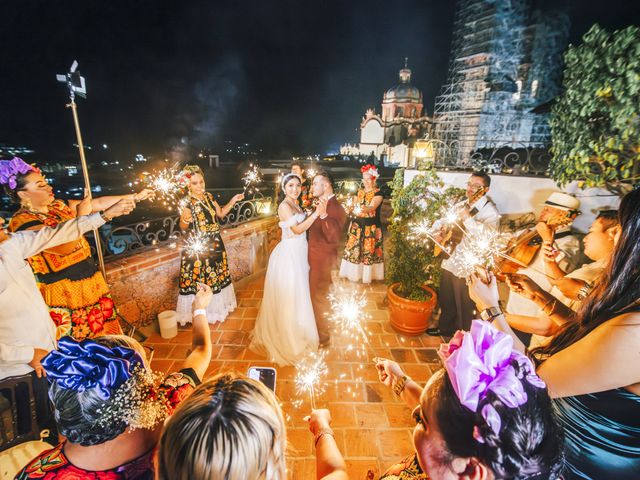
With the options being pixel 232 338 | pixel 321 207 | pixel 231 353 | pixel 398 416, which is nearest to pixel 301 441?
pixel 398 416

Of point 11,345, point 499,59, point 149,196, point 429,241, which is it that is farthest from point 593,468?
point 499,59

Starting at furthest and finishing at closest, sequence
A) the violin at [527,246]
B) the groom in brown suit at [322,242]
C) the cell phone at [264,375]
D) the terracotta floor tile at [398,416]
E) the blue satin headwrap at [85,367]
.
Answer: the groom in brown suit at [322,242], the violin at [527,246], the terracotta floor tile at [398,416], the cell phone at [264,375], the blue satin headwrap at [85,367]

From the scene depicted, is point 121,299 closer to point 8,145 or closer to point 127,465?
point 127,465

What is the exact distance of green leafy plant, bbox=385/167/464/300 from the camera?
15.1 feet

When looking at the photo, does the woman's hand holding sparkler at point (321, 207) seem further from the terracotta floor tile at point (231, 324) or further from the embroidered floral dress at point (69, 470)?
the embroidered floral dress at point (69, 470)

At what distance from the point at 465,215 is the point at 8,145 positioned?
2480 cm

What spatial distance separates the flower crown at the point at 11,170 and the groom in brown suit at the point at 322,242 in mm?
3395

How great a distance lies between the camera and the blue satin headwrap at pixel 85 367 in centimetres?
119

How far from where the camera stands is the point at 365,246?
6914mm

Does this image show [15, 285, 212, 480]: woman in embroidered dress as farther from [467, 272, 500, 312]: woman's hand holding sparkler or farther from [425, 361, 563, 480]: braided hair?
[467, 272, 500, 312]: woman's hand holding sparkler

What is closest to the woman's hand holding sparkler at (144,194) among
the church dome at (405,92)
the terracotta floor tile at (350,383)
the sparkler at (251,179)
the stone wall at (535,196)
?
the sparkler at (251,179)

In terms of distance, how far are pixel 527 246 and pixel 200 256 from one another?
510 centimetres

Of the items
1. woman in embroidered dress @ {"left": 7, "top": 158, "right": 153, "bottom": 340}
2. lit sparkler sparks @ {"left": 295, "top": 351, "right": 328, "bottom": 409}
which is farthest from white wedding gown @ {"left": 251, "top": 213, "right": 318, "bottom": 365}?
woman in embroidered dress @ {"left": 7, "top": 158, "right": 153, "bottom": 340}

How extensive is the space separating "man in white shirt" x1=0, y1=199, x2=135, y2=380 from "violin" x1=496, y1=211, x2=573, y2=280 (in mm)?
4766
